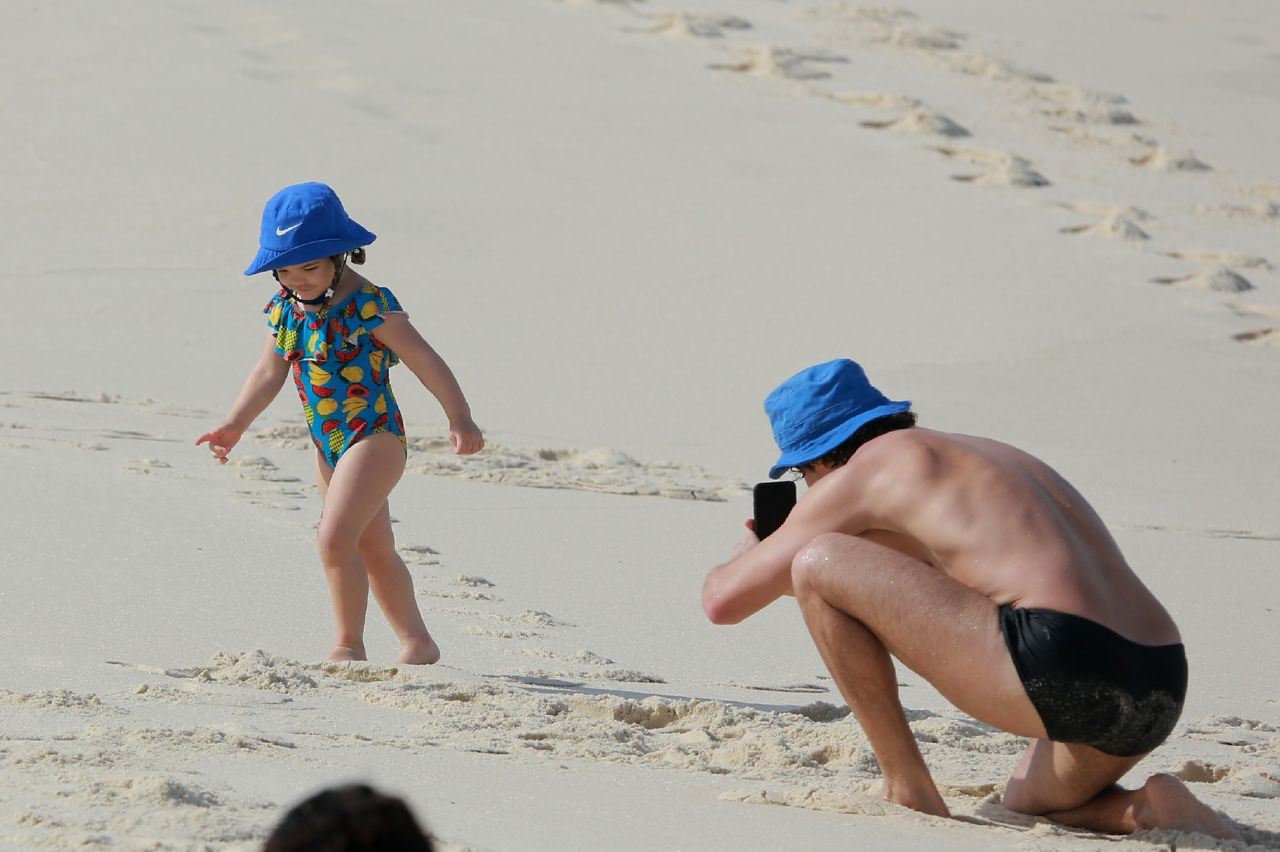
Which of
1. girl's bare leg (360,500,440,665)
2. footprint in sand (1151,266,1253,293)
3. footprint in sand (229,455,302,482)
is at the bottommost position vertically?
footprint in sand (1151,266,1253,293)

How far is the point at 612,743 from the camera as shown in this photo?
3719mm

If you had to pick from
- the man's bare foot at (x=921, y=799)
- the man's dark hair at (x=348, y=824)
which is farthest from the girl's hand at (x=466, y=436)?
the man's dark hair at (x=348, y=824)

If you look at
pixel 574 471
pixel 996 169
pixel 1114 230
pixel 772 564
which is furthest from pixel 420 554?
pixel 996 169

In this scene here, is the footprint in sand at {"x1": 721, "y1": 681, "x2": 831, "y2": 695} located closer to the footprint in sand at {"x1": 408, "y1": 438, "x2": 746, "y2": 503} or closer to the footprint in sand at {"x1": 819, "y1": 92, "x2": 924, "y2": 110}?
the footprint in sand at {"x1": 408, "y1": 438, "x2": 746, "y2": 503}

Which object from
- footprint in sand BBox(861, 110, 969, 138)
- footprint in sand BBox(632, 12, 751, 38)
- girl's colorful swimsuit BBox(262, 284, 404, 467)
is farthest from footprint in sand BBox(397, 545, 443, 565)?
footprint in sand BBox(632, 12, 751, 38)

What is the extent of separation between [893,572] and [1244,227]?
946cm

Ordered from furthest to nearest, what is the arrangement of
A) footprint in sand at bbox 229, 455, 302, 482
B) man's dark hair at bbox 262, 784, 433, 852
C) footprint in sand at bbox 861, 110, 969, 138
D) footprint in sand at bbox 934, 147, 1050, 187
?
footprint in sand at bbox 861, 110, 969, 138 < footprint in sand at bbox 934, 147, 1050, 187 < footprint in sand at bbox 229, 455, 302, 482 < man's dark hair at bbox 262, 784, 433, 852

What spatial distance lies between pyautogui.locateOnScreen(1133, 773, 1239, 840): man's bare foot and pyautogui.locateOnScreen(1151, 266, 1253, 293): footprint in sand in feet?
25.0

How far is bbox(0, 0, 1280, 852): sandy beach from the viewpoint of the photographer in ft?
11.4

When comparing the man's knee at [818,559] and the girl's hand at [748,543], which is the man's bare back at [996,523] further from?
the girl's hand at [748,543]

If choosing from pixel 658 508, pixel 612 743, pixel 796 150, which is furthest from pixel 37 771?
pixel 796 150

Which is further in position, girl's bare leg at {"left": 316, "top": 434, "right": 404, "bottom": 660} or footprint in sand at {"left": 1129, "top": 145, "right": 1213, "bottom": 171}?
footprint in sand at {"left": 1129, "top": 145, "right": 1213, "bottom": 171}

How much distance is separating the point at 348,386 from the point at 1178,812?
2.35 m

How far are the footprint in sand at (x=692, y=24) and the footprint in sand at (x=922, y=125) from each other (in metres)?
2.47
